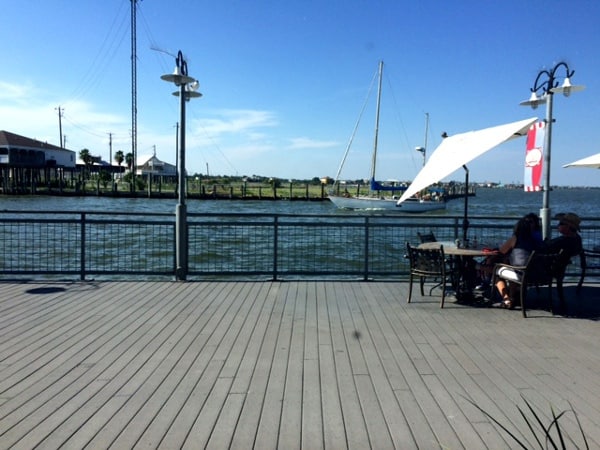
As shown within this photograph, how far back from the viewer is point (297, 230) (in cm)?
828

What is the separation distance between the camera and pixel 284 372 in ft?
12.4

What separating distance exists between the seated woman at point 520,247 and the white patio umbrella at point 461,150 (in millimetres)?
983

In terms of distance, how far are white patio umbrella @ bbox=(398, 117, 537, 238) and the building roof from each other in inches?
2663

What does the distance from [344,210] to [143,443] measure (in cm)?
4669

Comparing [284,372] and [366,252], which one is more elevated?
[366,252]

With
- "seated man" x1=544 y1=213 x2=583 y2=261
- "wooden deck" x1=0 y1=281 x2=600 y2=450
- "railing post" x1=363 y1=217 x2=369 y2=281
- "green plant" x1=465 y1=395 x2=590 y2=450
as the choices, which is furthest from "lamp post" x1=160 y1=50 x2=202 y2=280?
"green plant" x1=465 y1=395 x2=590 y2=450

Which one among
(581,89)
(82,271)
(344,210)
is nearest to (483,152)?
(581,89)

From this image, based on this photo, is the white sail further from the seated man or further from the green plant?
the green plant

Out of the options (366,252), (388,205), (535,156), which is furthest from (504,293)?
(388,205)

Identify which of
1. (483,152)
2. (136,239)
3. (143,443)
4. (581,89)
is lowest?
(143,443)

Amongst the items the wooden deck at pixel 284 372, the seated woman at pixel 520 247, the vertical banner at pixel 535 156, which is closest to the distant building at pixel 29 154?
the wooden deck at pixel 284 372

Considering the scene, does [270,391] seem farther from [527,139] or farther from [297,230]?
[527,139]

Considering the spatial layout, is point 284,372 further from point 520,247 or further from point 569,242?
point 569,242

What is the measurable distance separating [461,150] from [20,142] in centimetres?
7129
